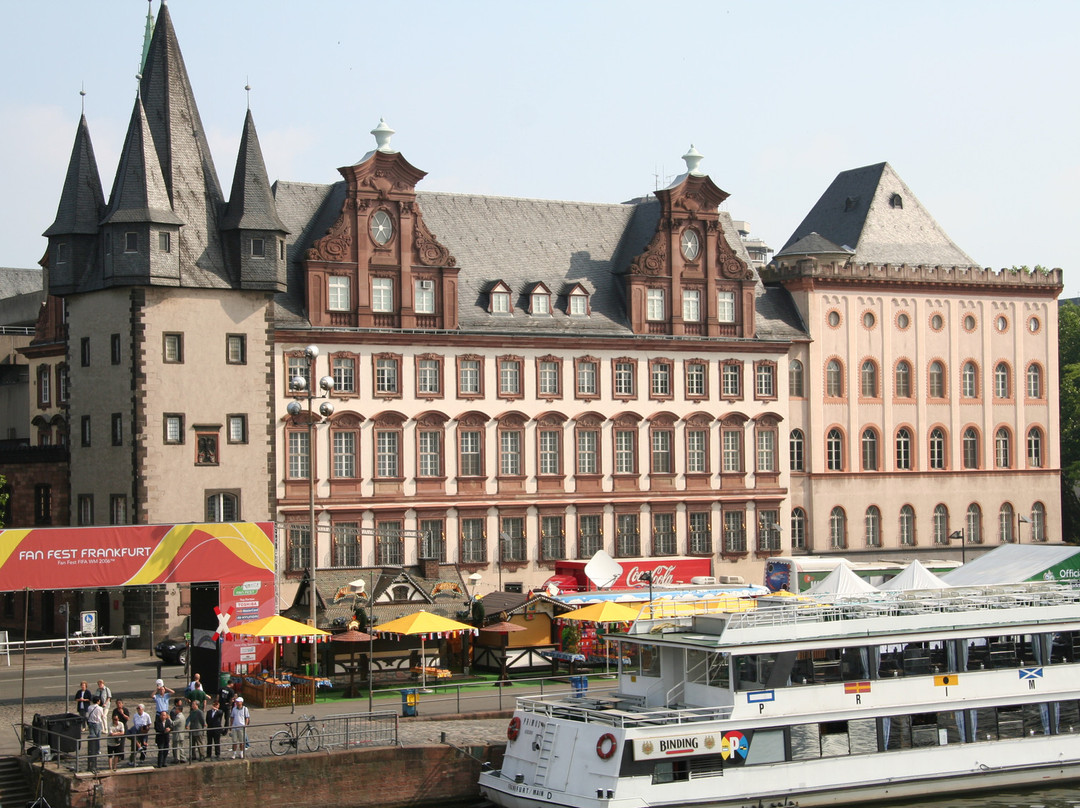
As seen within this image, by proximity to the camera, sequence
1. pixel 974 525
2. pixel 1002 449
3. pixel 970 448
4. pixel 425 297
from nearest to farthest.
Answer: pixel 425 297 < pixel 974 525 < pixel 970 448 < pixel 1002 449

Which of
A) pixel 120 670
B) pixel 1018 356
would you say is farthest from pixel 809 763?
pixel 1018 356

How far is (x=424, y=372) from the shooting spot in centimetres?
6744

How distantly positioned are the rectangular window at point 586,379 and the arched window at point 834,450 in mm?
13303

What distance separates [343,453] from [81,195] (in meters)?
14.4

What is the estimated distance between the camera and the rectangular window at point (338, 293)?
66.0 metres

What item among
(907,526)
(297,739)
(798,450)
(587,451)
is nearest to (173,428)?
(587,451)

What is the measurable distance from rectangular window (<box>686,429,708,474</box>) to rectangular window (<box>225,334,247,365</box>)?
21.2 m

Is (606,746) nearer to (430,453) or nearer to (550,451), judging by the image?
(430,453)

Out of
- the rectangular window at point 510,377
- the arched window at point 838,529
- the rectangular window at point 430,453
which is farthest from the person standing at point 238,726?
the arched window at point 838,529

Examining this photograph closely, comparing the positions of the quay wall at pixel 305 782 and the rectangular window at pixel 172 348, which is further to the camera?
the rectangular window at pixel 172 348

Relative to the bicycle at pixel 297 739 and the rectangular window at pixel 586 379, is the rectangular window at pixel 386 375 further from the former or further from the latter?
the bicycle at pixel 297 739

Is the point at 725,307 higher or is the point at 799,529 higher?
the point at 725,307

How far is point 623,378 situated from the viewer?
71938mm

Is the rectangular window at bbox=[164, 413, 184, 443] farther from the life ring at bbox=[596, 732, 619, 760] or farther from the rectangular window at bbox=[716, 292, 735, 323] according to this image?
the life ring at bbox=[596, 732, 619, 760]
